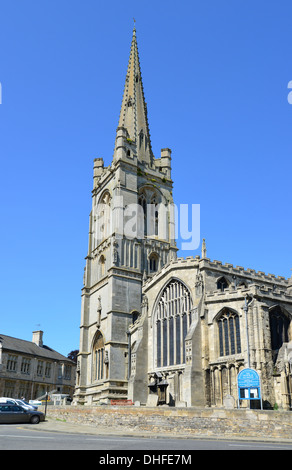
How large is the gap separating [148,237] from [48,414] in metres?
23.4

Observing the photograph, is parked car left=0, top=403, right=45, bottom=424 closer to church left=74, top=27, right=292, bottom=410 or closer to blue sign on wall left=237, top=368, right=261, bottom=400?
church left=74, top=27, right=292, bottom=410

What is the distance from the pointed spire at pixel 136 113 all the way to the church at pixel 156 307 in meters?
0.17

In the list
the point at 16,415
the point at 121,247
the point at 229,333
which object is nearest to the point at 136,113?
the point at 121,247

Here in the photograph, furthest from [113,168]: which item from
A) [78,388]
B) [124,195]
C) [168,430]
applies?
[168,430]

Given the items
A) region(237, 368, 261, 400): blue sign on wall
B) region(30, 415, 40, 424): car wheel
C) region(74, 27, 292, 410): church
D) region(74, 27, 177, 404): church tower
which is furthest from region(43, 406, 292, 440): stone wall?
region(74, 27, 177, 404): church tower

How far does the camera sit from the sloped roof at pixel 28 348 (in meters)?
60.2

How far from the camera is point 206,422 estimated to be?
2292 centimetres

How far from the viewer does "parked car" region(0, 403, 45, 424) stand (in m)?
25.8

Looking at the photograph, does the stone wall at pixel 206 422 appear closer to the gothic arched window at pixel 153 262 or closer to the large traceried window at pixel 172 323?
the large traceried window at pixel 172 323

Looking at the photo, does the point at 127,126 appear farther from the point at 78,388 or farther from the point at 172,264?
the point at 78,388

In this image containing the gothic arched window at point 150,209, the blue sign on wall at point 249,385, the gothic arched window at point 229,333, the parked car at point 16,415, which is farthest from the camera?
the gothic arched window at point 150,209

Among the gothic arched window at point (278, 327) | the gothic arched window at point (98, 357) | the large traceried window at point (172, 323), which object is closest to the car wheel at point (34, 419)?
the large traceried window at point (172, 323)

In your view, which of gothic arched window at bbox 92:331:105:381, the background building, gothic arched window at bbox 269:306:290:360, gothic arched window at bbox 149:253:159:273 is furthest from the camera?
the background building

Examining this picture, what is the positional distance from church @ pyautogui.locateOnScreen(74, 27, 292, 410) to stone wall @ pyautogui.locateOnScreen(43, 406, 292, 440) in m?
5.75
